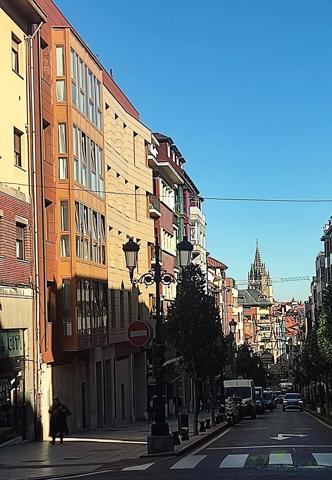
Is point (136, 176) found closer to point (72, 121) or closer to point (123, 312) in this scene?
point (123, 312)

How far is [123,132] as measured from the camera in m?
48.4

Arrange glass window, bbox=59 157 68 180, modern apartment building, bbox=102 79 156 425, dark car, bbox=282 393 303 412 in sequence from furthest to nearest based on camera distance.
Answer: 1. dark car, bbox=282 393 303 412
2. modern apartment building, bbox=102 79 156 425
3. glass window, bbox=59 157 68 180

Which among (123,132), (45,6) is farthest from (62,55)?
(123,132)

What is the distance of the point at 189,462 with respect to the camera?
1998cm

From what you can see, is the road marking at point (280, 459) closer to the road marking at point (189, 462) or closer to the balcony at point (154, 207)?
the road marking at point (189, 462)

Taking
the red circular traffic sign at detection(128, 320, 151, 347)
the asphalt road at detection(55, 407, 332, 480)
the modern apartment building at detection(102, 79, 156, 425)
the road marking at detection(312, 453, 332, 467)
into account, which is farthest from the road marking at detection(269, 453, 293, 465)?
the modern apartment building at detection(102, 79, 156, 425)

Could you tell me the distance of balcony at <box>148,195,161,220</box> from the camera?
186 feet

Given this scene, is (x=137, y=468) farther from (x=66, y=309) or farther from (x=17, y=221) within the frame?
(x=66, y=309)

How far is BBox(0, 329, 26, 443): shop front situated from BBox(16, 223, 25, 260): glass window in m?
2.50

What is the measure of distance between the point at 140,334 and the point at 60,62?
16231mm

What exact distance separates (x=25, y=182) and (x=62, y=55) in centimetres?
655

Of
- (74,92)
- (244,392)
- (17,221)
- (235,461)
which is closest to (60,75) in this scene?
(74,92)

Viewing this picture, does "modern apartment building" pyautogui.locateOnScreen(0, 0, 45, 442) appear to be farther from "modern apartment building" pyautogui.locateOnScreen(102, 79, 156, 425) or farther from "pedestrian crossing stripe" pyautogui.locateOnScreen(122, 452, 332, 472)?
"modern apartment building" pyautogui.locateOnScreen(102, 79, 156, 425)

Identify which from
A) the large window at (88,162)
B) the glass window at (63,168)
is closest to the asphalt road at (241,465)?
the glass window at (63,168)
